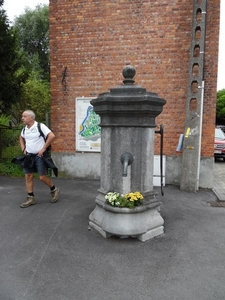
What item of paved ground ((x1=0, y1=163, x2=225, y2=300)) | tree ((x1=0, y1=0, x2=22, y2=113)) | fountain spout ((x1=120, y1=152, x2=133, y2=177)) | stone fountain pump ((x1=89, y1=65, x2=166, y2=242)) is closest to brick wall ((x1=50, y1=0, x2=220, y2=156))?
tree ((x1=0, y1=0, x2=22, y2=113))

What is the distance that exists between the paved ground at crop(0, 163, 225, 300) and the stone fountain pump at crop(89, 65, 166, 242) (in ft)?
0.65

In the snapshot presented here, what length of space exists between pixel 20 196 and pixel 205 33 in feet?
18.5

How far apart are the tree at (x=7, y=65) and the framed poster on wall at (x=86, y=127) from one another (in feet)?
9.63

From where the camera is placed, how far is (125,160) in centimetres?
358

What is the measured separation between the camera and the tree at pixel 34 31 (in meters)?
24.4

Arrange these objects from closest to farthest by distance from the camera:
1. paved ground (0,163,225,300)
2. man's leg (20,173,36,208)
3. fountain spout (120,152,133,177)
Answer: paved ground (0,163,225,300) < fountain spout (120,152,133,177) < man's leg (20,173,36,208)

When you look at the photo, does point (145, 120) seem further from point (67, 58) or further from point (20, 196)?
point (67, 58)

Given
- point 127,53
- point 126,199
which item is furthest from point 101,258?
point 127,53

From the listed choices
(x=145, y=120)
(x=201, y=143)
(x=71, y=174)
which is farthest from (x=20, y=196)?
(x=201, y=143)

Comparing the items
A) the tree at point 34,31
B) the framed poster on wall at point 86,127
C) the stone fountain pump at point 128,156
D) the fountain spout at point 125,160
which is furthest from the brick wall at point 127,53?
the tree at point 34,31

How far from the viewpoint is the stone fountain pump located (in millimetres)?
3529

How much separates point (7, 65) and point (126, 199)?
724 cm

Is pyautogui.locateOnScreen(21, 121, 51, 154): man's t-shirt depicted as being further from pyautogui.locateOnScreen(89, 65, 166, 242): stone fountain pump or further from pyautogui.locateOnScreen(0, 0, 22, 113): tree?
pyautogui.locateOnScreen(0, 0, 22, 113): tree

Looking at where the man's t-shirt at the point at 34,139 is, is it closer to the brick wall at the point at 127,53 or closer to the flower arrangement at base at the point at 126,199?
the flower arrangement at base at the point at 126,199
